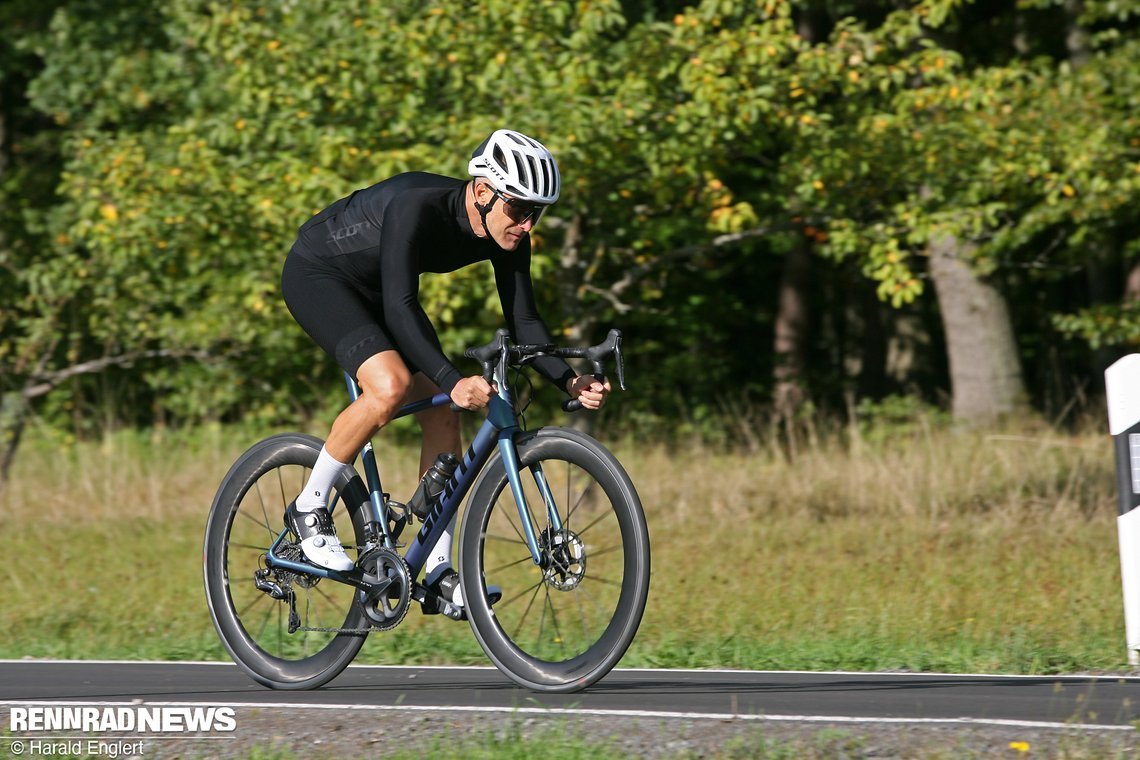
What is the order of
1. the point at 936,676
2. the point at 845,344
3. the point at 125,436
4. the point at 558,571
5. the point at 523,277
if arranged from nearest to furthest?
the point at 558,571
the point at 523,277
the point at 936,676
the point at 125,436
the point at 845,344

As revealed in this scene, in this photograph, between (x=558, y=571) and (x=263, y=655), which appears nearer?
(x=558, y=571)

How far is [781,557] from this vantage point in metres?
10.1

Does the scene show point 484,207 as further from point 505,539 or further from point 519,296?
point 505,539

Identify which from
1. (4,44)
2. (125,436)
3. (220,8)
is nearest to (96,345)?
(125,436)

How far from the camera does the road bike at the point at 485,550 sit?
18.0 ft

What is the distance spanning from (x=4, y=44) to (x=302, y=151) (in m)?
8.15

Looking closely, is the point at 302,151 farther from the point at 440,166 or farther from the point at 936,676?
the point at 936,676

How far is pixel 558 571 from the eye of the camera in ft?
18.0

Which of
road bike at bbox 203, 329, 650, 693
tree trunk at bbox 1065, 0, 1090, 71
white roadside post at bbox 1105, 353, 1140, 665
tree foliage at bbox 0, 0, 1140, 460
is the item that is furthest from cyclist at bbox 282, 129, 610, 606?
tree trunk at bbox 1065, 0, 1090, 71

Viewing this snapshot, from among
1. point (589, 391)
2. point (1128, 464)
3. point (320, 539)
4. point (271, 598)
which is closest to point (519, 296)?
point (589, 391)

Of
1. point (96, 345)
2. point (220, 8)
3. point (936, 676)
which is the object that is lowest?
point (936, 676)

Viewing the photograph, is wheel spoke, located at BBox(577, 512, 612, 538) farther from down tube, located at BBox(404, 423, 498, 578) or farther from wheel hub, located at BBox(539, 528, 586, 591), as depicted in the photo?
down tube, located at BBox(404, 423, 498, 578)

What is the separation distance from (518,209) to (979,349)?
11.5 m

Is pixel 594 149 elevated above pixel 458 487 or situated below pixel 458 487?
above
